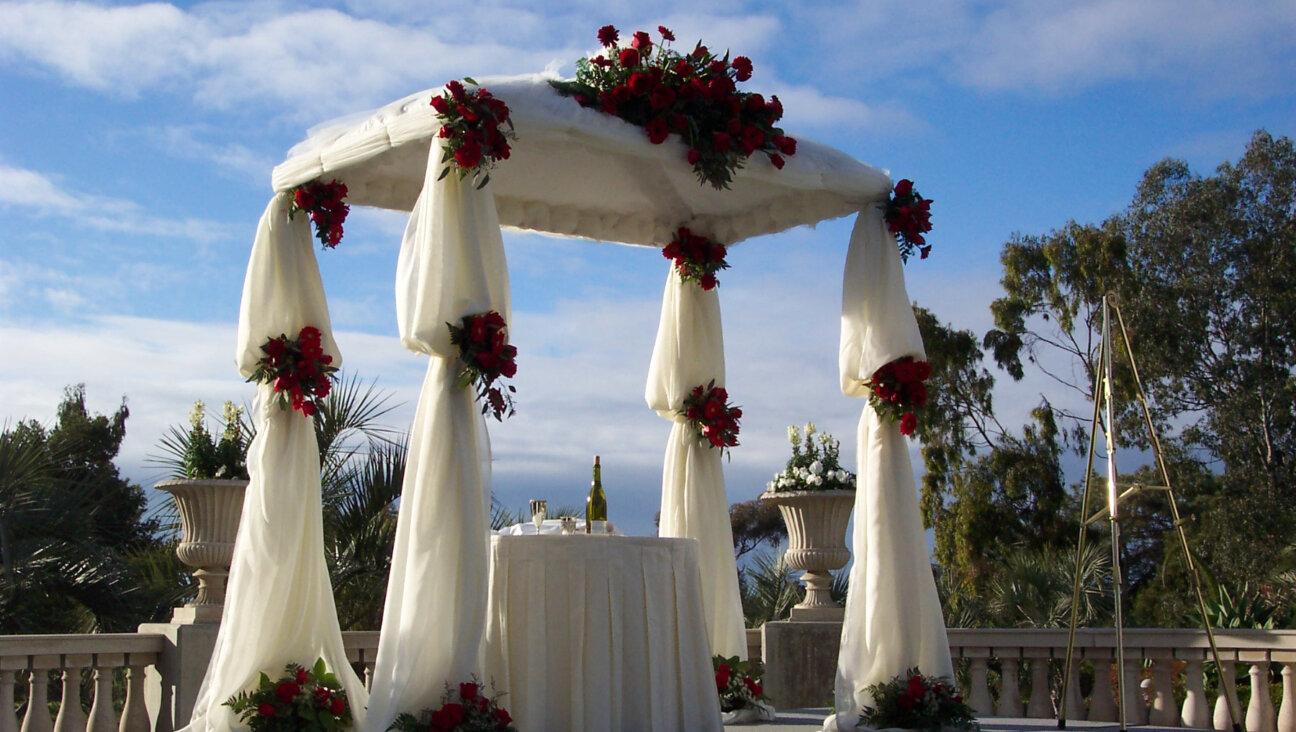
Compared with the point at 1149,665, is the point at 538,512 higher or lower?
higher

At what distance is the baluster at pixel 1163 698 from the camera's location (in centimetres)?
653

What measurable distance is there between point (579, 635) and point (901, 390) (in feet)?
6.26

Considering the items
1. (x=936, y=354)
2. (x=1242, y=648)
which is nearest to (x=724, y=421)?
(x=1242, y=648)

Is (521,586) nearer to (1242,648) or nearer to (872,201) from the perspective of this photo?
(872,201)

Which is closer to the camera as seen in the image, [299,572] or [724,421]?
[299,572]

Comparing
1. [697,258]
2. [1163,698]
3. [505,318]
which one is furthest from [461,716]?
[1163,698]

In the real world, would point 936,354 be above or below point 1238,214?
below

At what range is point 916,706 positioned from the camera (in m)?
5.43

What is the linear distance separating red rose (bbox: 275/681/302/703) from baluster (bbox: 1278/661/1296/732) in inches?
190

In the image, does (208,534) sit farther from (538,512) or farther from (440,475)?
(440,475)

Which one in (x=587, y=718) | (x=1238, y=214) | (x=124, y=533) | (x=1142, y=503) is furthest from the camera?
(x=1142, y=503)

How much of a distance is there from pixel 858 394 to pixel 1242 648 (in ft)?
8.28

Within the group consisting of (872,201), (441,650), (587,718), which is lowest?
(587,718)

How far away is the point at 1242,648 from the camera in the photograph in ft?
20.9
